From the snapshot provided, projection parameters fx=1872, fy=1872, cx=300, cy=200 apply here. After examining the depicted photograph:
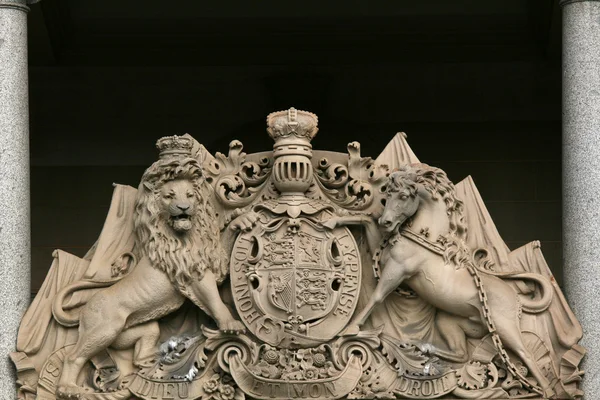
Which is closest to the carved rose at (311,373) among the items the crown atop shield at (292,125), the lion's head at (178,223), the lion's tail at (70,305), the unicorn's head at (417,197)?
the lion's head at (178,223)

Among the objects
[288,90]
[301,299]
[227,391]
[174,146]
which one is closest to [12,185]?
[174,146]

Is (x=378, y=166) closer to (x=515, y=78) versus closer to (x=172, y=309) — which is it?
(x=172, y=309)

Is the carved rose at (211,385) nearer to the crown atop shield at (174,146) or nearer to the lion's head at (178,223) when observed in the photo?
the lion's head at (178,223)

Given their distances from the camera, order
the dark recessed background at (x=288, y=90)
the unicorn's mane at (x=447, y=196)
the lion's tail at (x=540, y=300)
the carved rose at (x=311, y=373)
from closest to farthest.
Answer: the carved rose at (x=311, y=373), the unicorn's mane at (x=447, y=196), the lion's tail at (x=540, y=300), the dark recessed background at (x=288, y=90)

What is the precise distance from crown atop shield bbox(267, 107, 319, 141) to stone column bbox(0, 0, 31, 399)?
2.27 meters

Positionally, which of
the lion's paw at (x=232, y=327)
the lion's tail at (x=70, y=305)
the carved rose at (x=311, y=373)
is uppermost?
the lion's tail at (x=70, y=305)

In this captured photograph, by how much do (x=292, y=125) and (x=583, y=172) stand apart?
8.64ft

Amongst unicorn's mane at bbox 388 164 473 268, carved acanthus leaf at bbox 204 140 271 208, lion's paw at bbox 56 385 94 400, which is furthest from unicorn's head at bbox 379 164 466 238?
lion's paw at bbox 56 385 94 400

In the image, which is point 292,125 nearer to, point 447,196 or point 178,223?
point 178,223

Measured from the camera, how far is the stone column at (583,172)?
54.2 feet

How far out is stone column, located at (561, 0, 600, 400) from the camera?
16531mm

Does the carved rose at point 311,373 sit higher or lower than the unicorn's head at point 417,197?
lower

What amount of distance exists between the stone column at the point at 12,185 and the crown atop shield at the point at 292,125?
2.27m

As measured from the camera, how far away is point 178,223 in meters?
16.6
